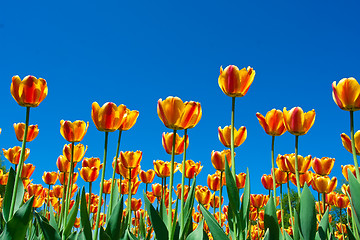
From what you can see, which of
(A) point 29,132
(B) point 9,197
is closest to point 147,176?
(A) point 29,132

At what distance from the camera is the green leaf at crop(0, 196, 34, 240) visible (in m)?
2.37

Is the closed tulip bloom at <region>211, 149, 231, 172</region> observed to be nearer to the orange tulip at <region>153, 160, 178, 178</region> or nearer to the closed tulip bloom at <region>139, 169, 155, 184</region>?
the orange tulip at <region>153, 160, 178, 178</region>

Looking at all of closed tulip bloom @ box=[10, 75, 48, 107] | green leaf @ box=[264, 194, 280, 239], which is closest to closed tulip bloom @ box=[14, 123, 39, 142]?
closed tulip bloom @ box=[10, 75, 48, 107]

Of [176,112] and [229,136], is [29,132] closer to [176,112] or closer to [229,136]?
[176,112]

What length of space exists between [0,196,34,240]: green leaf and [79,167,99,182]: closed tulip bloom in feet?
4.72

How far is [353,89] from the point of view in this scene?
105 inches

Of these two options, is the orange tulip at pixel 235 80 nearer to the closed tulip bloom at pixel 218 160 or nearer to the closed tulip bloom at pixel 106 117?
the closed tulip bloom at pixel 106 117

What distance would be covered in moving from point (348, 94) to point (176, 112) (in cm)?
145

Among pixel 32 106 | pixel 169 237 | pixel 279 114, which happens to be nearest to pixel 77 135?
pixel 32 106

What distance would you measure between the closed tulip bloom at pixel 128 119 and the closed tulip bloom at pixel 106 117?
0.07 m

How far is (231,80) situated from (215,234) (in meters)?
1.19

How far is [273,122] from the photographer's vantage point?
3.14 m

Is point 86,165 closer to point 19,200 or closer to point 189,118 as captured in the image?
point 19,200

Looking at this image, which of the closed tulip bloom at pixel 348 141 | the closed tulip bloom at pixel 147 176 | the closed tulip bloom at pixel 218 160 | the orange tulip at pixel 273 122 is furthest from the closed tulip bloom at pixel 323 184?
the closed tulip bloom at pixel 147 176
